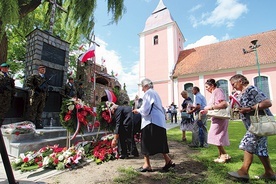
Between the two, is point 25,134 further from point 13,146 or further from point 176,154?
point 176,154

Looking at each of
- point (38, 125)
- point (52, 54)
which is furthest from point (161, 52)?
point (38, 125)

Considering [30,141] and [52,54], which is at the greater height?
[52,54]

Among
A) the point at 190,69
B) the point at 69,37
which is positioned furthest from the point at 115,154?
the point at 190,69

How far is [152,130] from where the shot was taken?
124 inches

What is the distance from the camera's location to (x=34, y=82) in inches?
214

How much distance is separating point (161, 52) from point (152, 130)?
21.4 metres

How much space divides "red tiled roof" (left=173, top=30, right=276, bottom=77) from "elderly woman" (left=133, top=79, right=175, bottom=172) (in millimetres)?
18025

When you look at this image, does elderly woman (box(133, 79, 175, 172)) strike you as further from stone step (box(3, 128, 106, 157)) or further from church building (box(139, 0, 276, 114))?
church building (box(139, 0, 276, 114))

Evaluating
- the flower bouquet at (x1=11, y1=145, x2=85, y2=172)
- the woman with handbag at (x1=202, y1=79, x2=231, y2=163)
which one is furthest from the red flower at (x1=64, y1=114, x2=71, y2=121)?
the woman with handbag at (x1=202, y1=79, x2=231, y2=163)

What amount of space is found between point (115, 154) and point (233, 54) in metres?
20.5

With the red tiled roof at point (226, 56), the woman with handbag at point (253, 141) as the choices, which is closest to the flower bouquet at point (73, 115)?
the woman with handbag at point (253, 141)

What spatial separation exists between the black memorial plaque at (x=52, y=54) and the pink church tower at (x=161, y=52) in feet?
51.7

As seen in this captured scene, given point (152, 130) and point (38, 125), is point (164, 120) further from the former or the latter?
point (38, 125)

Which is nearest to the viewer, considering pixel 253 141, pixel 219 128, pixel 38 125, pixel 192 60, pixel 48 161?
pixel 253 141
